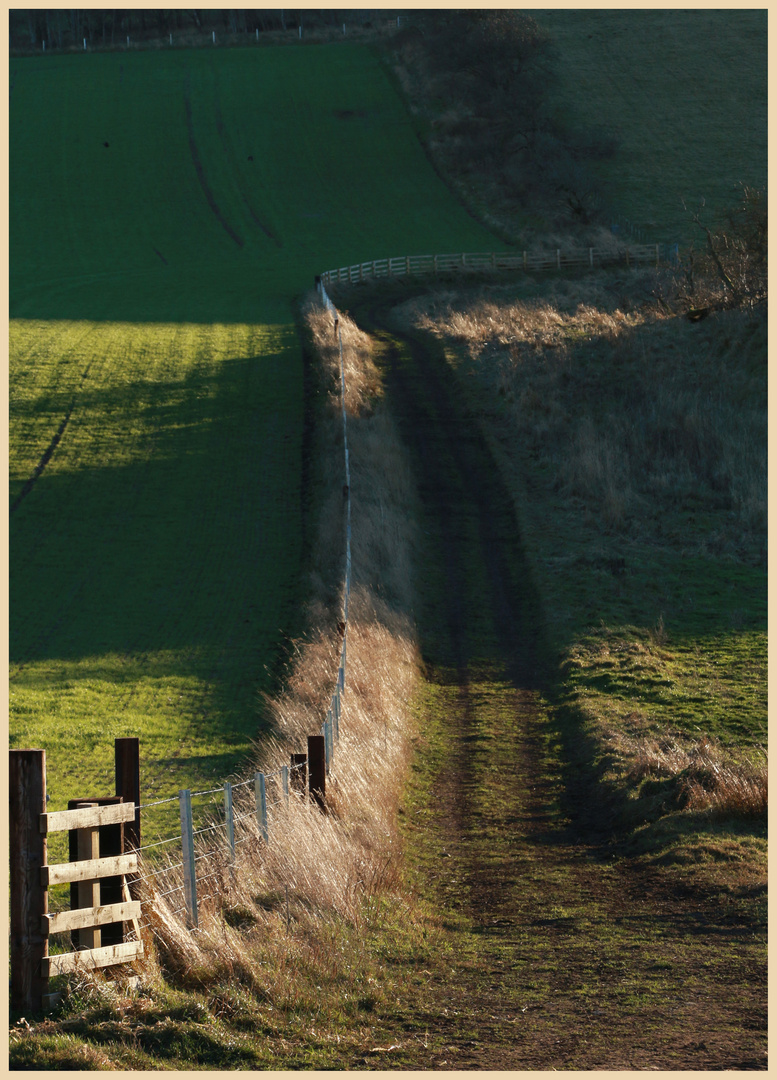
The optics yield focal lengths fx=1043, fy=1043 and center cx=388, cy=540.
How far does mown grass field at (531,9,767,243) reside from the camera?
209 feet

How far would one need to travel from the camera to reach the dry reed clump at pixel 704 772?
38.4ft

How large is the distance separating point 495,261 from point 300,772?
45.6 m

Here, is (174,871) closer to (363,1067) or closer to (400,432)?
(363,1067)

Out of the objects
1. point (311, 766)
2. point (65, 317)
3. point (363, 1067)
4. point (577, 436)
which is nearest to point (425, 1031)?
point (363, 1067)

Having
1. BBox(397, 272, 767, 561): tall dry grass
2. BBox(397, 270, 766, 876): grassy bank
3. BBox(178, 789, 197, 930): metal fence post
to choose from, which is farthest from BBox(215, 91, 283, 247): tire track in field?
BBox(178, 789, 197, 930): metal fence post

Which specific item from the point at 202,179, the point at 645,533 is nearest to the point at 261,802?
the point at 645,533

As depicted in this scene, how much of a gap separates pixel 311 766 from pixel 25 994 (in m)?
4.62

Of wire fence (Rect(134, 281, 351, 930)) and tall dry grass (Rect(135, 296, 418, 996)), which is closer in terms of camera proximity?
tall dry grass (Rect(135, 296, 418, 996))

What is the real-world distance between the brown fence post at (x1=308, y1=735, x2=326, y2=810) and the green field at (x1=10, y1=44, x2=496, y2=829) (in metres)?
3.93

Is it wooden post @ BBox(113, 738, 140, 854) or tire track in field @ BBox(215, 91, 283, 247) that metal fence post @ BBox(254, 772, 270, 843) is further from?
tire track in field @ BBox(215, 91, 283, 247)

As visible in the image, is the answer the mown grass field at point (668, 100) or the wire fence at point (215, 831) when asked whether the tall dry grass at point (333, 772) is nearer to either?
the wire fence at point (215, 831)

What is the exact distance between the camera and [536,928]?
9.75m

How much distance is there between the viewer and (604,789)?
13273 mm

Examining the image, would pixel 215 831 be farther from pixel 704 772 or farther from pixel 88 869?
pixel 704 772
